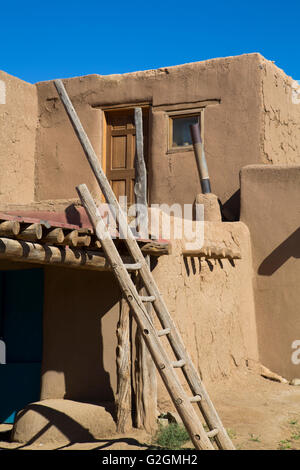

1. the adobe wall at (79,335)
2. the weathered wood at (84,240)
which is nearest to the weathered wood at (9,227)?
the weathered wood at (84,240)

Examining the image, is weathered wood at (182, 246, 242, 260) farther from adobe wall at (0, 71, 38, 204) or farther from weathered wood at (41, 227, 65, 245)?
adobe wall at (0, 71, 38, 204)

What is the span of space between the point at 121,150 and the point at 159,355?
21.2ft

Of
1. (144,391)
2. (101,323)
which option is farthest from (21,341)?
(144,391)

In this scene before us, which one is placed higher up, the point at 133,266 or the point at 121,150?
the point at 121,150

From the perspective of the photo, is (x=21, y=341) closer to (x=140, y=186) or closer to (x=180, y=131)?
(x=140, y=186)

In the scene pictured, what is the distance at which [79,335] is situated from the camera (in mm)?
6926

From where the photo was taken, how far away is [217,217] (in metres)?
9.02

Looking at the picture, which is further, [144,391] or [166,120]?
[166,120]

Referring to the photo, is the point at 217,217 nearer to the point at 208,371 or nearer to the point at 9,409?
the point at 208,371

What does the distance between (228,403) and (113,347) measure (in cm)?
143

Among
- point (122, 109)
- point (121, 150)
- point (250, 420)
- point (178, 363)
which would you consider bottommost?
point (250, 420)

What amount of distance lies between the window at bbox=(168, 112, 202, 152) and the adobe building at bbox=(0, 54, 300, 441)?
0.02 m

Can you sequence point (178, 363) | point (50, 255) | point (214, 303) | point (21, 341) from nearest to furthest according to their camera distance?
point (178, 363)
point (50, 255)
point (21, 341)
point (214, 303)
